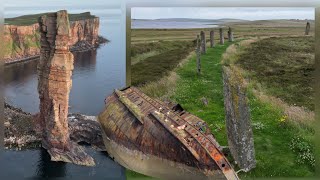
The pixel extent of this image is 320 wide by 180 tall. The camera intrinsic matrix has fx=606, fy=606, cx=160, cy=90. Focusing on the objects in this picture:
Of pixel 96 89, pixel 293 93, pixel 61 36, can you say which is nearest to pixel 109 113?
pixel 96 89

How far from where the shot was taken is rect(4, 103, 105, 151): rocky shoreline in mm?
10453

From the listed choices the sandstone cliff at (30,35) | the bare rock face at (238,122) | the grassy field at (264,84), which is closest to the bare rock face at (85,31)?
the sandstone cliff at (30,35)

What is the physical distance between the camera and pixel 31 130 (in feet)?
34.6

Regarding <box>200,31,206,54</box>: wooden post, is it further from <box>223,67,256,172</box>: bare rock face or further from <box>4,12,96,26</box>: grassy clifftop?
<box>4,12,96,26</box>: grassy clifftop

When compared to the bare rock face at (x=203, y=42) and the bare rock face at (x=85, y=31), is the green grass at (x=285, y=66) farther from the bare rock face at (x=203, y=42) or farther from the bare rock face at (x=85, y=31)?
the bare rock face at (x=85, y=31)

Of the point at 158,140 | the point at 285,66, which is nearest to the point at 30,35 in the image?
the point at 158,140

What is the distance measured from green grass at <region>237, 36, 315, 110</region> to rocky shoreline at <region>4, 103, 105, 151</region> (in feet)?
10.1

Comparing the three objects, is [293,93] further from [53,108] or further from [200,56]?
[53,108]

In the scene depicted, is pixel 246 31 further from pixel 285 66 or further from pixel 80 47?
pixel 80 47

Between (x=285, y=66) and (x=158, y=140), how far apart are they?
3.24 meters

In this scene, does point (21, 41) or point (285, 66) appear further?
point (285, 66)

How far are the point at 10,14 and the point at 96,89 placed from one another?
1.95 meters

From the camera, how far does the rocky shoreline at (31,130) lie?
10.5 m

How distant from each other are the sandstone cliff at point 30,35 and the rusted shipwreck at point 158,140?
1159 millimetres
